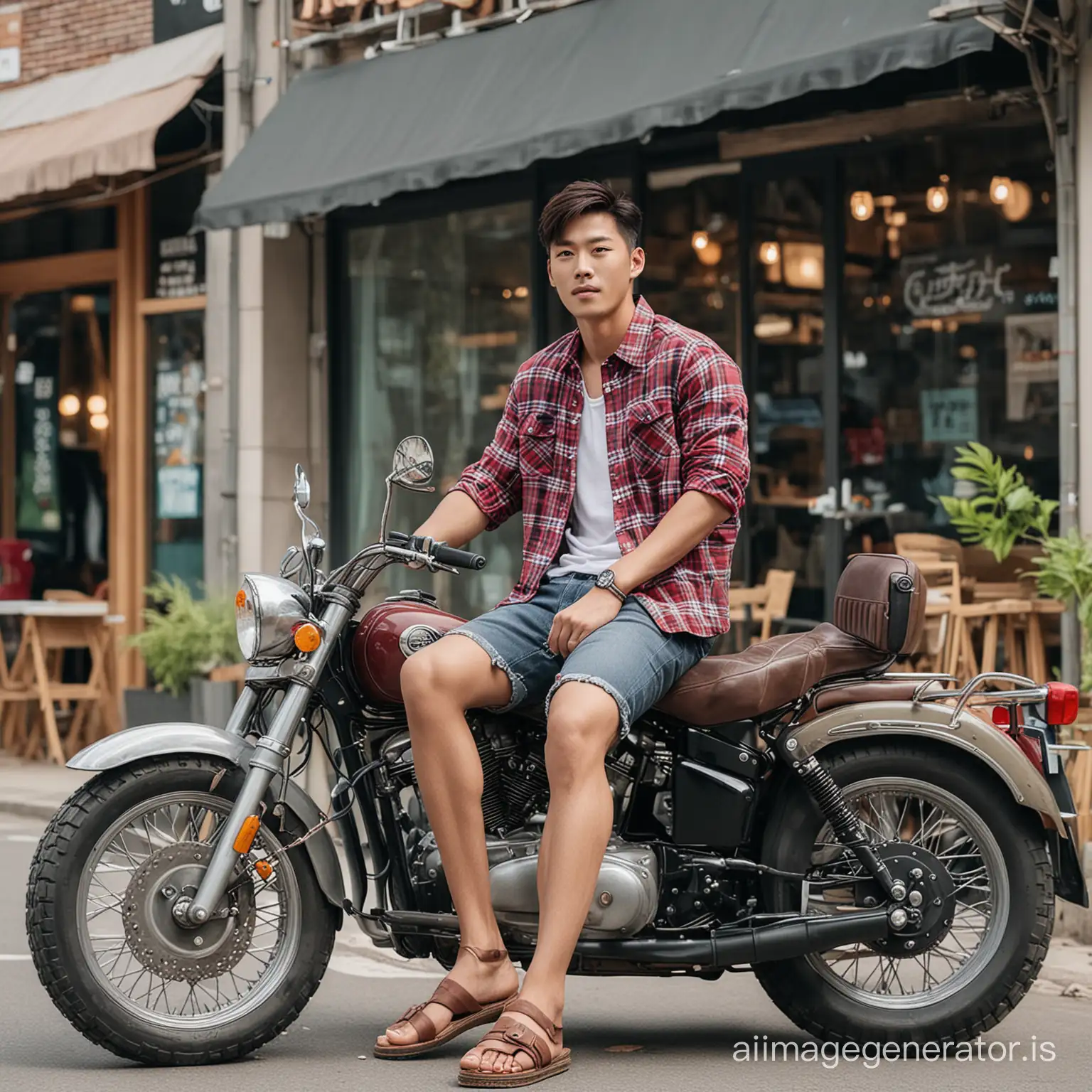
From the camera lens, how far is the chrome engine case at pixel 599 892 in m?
4.80

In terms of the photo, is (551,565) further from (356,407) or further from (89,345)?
(89,345)

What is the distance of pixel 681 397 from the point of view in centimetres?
501

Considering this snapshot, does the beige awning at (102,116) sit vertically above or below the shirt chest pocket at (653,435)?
above

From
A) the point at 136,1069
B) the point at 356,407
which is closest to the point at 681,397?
the point at 136,1069

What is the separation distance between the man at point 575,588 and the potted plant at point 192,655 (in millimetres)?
5829

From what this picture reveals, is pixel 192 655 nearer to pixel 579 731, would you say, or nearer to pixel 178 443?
pixel 178 443

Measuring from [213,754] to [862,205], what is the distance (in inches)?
244

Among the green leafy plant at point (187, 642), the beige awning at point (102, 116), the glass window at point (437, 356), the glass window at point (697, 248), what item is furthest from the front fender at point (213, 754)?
the beige awning at point (102, 116)

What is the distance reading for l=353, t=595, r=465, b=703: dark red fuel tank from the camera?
489 cm

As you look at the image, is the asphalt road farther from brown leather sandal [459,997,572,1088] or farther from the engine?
the engine

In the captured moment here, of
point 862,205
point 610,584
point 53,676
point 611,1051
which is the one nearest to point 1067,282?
point 862,205

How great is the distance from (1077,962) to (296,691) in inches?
117

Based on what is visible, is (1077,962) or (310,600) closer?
(310,600)

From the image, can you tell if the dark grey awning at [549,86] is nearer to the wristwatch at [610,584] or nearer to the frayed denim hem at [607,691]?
the wristwatch at [610,584]
